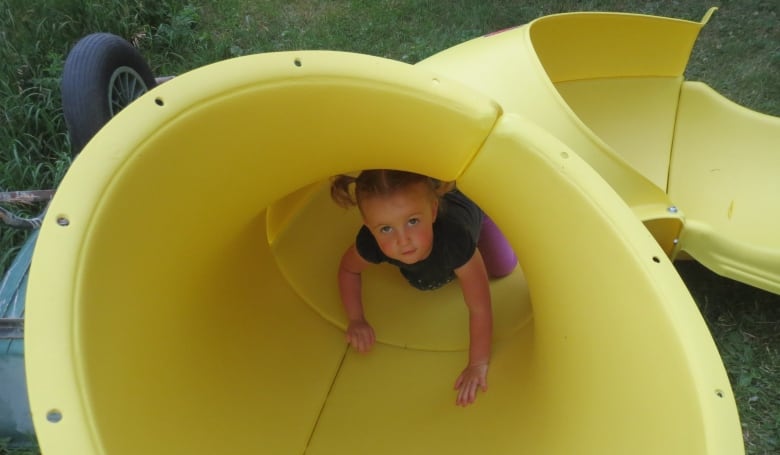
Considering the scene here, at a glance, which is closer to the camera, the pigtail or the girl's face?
the girl's face

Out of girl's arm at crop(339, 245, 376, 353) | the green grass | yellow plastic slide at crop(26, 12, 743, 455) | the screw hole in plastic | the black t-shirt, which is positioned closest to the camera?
the screw hole in plastic

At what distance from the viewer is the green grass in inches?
70.2

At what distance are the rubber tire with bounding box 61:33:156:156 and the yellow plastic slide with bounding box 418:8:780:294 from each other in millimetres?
943

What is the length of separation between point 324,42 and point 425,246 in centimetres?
176

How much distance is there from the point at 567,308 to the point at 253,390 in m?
0.70

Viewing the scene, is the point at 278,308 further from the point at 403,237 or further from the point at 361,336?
the point at 403,237

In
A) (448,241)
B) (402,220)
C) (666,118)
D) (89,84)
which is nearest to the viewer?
(402,220)

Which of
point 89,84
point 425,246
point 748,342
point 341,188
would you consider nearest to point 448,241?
point 425,246

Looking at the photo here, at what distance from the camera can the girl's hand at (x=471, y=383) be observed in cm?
150

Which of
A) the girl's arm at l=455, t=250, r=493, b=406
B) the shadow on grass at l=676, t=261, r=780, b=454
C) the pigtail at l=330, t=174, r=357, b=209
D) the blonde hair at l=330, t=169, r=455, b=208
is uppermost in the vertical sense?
the blonde hair at l=330, t=169, r=455, b=208

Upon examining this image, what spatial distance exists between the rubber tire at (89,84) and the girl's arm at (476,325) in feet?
3.66

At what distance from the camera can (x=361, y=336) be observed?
5.49ft

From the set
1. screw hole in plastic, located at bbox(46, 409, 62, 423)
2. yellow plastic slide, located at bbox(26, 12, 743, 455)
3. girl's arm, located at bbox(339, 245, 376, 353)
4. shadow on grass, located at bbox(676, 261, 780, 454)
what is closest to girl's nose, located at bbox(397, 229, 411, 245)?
yellow plastic slide, located at bbox(26, 12, 743, 455)

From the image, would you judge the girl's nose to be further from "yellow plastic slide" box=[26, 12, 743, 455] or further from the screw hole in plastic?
the screw hole in plastic
